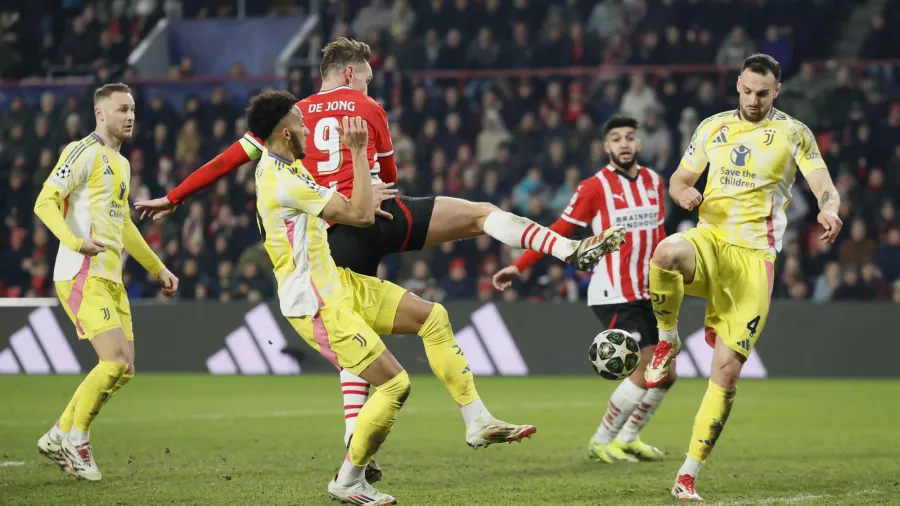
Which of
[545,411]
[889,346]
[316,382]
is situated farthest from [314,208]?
[889,346]

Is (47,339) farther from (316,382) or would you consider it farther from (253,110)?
(253,110)

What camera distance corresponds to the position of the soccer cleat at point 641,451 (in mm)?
8758

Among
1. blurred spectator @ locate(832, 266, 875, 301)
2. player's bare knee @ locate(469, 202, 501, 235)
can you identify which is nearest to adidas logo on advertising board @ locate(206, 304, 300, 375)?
blurred spectator @ locate(832, 266, 875, 301)

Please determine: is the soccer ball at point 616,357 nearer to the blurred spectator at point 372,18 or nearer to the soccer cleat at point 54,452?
the soccer cleat at point 54,452

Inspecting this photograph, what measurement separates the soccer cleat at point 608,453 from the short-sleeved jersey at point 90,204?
11.2ft

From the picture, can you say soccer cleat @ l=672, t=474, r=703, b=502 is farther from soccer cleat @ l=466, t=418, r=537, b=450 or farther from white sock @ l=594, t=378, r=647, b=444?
white sock @ l=594, t=378, r=647, b=444

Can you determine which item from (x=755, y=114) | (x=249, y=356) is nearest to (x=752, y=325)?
(x=755, y=114)

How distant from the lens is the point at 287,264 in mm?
6457

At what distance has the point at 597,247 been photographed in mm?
6039

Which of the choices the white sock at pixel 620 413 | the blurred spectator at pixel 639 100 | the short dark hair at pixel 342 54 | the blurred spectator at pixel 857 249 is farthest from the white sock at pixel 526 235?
the blurred spectator at pixel 639 100

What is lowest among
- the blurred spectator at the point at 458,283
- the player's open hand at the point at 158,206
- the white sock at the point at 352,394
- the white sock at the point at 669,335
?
the blurred spectator at the point at 458,283

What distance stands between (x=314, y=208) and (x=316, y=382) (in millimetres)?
9256

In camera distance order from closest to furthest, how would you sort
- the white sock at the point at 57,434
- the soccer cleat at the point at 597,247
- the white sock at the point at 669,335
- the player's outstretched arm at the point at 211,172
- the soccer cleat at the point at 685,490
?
the soccer cleat at the point at 597,247, the soccer cleat at the point at 685,490, the white sock at the point at 669,335, the player's outstretched arm at the point at 211,172, the white sock at the point at 57,434

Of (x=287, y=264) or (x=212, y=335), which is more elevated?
(x=287, y=264)
